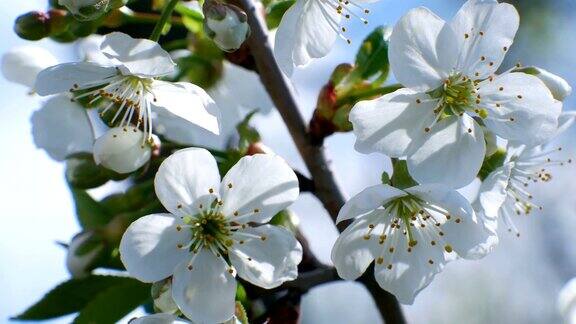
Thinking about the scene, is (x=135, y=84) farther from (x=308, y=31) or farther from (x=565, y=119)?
(x=565, y=119)

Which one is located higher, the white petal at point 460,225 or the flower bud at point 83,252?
the white petal at point 460,225

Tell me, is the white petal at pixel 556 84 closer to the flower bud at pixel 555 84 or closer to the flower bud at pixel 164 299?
the flower bud at pixel 555 84

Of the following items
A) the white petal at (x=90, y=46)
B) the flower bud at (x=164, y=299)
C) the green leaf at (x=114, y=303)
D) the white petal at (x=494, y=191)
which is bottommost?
the green leaf at (x=114, y=303)

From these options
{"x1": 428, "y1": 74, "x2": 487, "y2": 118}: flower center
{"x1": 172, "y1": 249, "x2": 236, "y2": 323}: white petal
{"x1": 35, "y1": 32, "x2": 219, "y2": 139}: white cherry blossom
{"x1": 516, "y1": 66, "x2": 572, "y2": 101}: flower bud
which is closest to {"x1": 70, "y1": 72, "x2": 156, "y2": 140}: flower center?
{"x1": 35, "y1": 32, "x2": 219, "y2": 139}: white cherry blossom

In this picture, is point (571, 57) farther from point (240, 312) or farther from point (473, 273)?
point (240, 312)

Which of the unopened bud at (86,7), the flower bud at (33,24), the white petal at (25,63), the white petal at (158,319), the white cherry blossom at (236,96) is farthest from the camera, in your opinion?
the white cherry blossom at (236,96)

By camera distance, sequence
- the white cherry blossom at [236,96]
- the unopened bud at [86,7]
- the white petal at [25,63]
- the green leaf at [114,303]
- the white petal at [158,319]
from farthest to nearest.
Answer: the white cherry blossom at [236,96] → the white petal at [25,63] → the green leaf at [114,303] → the unopened bud at [86,7] → the white petal at [158,319]

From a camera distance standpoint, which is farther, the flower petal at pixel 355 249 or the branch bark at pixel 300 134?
the branch bark at pixel 300 134

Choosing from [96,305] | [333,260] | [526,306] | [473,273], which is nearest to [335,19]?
[333,260]

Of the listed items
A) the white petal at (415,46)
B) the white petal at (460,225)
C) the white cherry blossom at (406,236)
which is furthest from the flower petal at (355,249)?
the white petal at (415,46)
